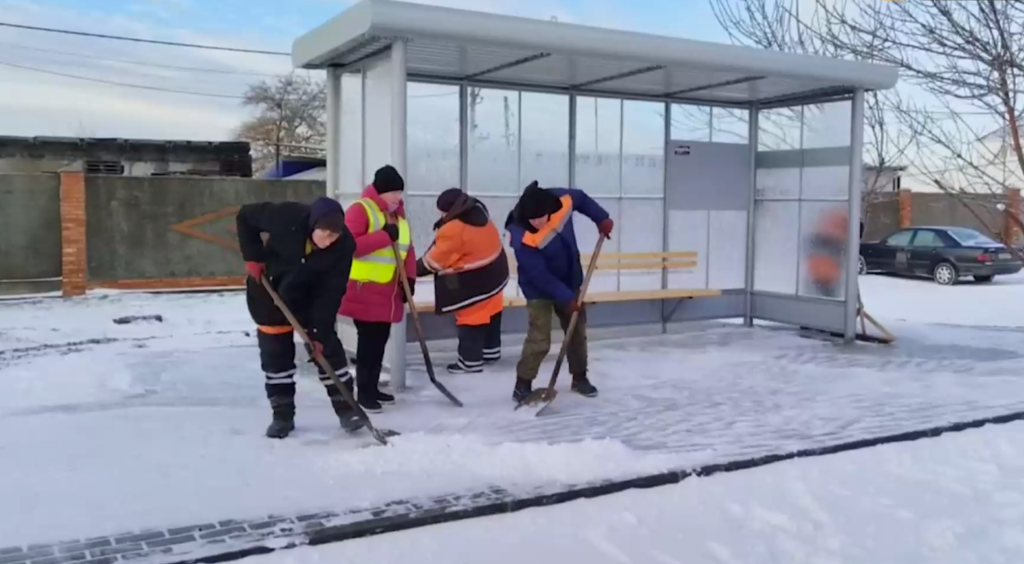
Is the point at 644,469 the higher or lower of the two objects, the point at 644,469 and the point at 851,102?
the lower

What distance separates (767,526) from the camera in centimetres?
431

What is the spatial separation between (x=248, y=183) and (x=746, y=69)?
965cm

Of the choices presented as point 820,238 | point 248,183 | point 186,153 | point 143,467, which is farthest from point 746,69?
point 186,153

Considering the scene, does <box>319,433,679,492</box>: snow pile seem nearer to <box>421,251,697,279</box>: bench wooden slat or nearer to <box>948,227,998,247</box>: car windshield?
<box>421,251,697,279</box>: bench wooden slat

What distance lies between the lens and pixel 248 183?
50.3 feet

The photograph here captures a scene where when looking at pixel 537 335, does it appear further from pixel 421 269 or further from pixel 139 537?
pixel 139 537

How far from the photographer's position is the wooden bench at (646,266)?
9289mm

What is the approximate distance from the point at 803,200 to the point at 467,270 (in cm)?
426

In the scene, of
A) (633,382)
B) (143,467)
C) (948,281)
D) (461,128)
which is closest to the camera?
(143,467)

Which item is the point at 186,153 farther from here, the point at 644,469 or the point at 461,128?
the point at 644,469

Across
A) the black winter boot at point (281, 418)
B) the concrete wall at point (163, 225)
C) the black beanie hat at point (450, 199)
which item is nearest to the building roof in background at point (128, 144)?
the concrete wall at point (163, 225)

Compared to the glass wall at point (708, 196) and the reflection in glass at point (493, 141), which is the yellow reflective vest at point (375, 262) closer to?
the reflection in glass at point (493, 141)

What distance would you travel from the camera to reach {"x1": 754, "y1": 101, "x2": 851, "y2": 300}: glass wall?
9.41 m

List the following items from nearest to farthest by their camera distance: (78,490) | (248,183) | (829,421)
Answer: (78,490), (829,421), (248,183)
